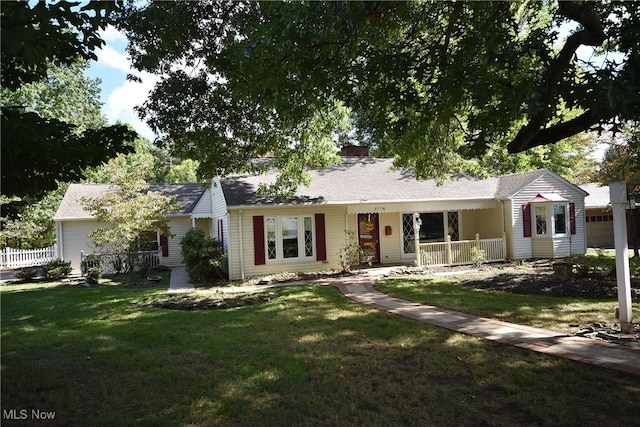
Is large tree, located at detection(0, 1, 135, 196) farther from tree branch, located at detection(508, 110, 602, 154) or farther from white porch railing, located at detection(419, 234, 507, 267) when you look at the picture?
white porch railing, located at detection(419, 234, 507, 267)

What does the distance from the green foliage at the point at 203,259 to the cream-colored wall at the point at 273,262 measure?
54cm

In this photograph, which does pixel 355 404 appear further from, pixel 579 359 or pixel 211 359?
pixel 579 359

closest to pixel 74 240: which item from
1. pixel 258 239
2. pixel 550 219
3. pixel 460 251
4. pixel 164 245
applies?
pixel 164 245

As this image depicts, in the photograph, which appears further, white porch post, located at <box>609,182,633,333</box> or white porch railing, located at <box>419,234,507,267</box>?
white porch railing, located at <box>419,234,507,267</box>

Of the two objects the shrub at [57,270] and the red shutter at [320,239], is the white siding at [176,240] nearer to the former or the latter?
the shrub at [57,270]

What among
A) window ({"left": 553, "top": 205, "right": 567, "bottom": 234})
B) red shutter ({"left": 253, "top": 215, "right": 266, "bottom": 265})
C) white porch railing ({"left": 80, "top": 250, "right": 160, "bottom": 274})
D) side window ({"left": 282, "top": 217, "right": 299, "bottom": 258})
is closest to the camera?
red shutter ({"left": 253, "top": 215, "right": 266, "bottom": 265})

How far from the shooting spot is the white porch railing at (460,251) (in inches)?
682

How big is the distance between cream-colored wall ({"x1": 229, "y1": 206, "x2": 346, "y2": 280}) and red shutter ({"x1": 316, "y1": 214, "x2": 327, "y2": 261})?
0.17 meters

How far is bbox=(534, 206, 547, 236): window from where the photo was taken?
18438 millimetres

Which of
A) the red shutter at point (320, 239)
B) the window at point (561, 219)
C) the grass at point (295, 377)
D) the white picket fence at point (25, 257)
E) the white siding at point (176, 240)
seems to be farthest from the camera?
the white picket fence at point (25, 257)

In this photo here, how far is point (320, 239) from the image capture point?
655 inches

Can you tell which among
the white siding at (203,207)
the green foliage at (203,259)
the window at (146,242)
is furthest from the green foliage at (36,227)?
the green foliage at (203,259)

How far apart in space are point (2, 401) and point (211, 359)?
7.73 feet

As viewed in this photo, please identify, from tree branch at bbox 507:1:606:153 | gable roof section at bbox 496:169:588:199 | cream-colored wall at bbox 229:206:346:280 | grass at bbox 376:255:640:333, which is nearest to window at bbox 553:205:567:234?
gable roof section at bbox 496:169:588:199
